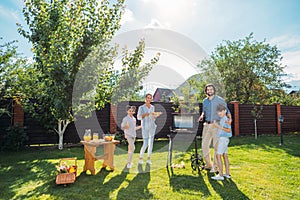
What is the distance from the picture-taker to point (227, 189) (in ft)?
9.73

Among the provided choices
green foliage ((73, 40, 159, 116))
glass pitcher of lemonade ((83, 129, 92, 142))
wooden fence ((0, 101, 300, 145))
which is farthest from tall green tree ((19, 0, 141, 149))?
glass pitcher of lemonade ((83, 129, 92, 142))

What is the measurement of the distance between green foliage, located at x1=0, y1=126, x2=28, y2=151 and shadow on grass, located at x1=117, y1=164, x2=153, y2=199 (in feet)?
12.7

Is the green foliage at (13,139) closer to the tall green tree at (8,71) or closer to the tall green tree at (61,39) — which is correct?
the tall green tree at (8,71)

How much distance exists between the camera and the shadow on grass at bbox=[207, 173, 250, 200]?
8.91 feet

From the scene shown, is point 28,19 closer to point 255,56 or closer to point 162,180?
point 162,180

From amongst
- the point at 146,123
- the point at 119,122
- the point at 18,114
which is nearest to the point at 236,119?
the point at 119,122

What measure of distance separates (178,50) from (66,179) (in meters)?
5.33

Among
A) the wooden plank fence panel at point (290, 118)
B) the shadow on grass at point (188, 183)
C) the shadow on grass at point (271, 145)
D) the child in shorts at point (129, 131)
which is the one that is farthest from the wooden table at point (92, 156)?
the wooden plank fence panel at point (290, 118)

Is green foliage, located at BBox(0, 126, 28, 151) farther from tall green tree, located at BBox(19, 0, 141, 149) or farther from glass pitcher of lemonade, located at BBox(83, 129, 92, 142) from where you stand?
glass pitcher of lemonade, located at BBox(83, 129, 92, 142)

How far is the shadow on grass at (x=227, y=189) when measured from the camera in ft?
8.91

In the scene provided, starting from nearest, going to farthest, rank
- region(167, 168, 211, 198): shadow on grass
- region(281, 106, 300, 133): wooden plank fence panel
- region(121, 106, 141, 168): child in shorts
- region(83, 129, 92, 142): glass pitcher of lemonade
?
region(167, 168, 211, 198): shadow on grass → region(83, 129, 92, 142): glass pitcher of lemonade → region(121, 106, 141, 168): child in shorts → region(281, 106, 300, 133): wooden plank fence panel

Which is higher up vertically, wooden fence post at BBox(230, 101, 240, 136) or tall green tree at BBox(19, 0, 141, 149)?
tall green tree at BBox(19, 0, 141, 149)

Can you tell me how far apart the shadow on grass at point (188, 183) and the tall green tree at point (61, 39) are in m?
3.56

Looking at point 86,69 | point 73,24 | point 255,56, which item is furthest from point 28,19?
point 255,56
